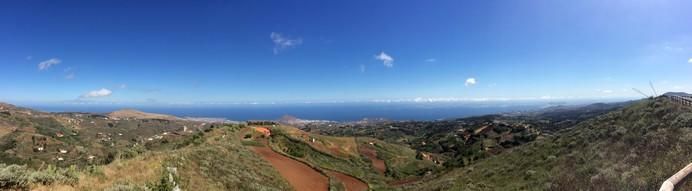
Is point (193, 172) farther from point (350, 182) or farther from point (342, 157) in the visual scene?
point (342, 157)

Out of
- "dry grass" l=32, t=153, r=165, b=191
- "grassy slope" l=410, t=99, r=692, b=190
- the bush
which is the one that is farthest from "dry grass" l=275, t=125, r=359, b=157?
the bush

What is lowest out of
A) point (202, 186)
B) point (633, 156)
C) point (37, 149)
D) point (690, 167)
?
point (37, 149)

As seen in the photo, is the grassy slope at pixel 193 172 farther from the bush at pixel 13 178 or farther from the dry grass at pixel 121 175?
the bush at pixel 13 178

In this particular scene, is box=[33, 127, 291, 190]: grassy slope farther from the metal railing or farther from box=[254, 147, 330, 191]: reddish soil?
the metal railing

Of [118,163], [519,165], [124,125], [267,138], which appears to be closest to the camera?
[118,163]

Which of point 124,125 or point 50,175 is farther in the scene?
point 124,125

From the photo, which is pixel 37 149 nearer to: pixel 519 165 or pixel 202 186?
pixel 202 186

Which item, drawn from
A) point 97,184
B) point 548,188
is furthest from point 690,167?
point 97,184

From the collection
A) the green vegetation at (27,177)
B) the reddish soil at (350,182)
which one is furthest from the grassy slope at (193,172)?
the reddish soil at (350,182)
